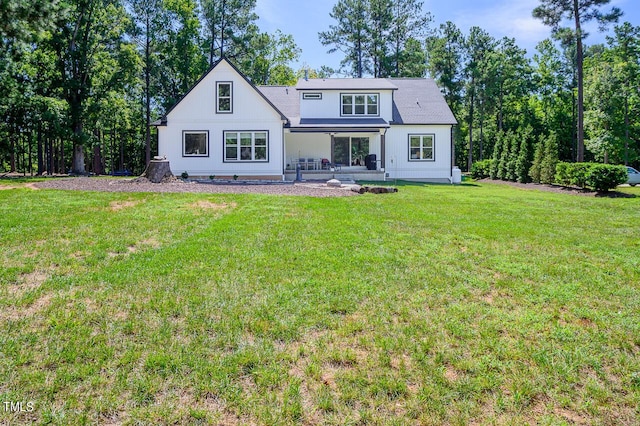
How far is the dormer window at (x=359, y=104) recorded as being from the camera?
2408 cm

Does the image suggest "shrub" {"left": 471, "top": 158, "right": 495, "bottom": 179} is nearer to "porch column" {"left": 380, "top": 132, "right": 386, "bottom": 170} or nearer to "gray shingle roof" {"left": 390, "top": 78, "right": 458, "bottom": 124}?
"gray shingle roof" {"left": 390, "top": 78, "right": 458, "bottom": 124}

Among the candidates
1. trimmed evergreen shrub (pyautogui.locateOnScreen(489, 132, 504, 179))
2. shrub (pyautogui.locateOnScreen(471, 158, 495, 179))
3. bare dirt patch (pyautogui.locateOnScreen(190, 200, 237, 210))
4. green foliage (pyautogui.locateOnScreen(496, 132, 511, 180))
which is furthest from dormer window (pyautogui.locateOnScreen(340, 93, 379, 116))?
bare dirt patch (pyautogui.locateOnScreen(190, 200, 237, 210))

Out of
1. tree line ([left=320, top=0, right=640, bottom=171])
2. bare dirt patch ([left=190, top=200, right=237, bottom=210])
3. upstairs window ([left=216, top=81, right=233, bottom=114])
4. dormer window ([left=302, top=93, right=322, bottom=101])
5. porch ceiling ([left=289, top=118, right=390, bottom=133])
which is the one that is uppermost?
tree line ([left=320, top=0, right=640, bottom=171])

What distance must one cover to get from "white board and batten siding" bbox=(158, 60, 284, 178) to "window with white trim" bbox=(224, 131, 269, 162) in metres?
0.18

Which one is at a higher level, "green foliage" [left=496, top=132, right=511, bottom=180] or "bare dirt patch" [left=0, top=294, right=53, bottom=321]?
"green foliage" [left=496, top=132, right=511, bottom=180]

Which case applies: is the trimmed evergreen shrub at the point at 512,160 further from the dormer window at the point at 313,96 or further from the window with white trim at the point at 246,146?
the window with white trim at the point at 246,146

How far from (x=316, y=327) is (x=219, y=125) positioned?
61.5ft

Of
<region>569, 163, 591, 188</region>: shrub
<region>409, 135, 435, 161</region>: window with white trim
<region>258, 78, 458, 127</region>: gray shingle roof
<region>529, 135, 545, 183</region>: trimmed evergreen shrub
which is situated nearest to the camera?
<region>569, 163, 591, 188</region>: shrub

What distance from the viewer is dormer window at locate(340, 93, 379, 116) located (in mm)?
24078

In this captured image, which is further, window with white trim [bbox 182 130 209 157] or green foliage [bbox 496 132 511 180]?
green foliage [bbox 496 132 511 180]

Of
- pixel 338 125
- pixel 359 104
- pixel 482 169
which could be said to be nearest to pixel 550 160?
pixel 482 169

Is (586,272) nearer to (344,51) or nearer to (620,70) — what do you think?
(620,70)

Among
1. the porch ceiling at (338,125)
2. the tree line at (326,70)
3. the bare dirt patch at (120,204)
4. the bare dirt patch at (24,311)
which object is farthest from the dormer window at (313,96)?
the bare dirt patch at (24,311)

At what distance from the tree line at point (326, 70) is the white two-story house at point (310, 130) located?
20.6 feet
